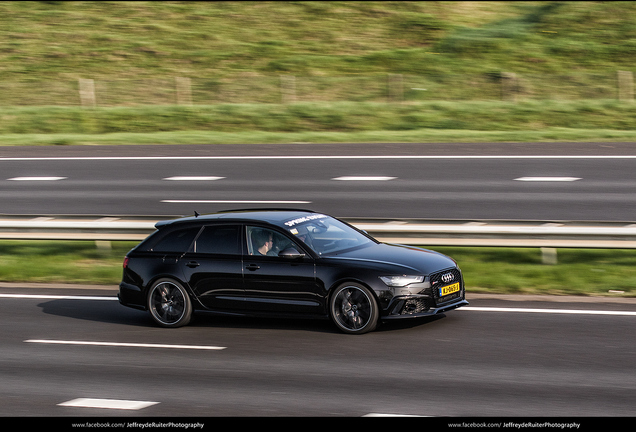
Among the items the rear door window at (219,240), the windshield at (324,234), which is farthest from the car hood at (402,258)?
the rear door window at (219,240)

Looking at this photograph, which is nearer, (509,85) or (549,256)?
(549,256)

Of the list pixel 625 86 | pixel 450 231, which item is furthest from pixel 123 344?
pixel 625 86

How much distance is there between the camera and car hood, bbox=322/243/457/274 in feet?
33.2

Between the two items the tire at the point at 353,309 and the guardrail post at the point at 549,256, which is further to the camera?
the guardrail post at the point at 549,256

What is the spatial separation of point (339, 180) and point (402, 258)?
1130cm

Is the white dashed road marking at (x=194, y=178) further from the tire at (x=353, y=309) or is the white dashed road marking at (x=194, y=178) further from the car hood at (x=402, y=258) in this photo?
the tire at (x=353, y=309)

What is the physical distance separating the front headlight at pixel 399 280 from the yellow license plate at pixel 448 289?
0.33m

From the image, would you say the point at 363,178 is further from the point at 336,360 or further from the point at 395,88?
the point at 336,360

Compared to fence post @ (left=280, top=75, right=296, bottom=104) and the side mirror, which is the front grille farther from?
fence post @ (left=280, top=75, right=296, bottom=104)

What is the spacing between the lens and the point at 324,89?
112 ft

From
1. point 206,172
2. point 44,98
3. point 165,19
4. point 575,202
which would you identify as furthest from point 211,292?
point 165,19

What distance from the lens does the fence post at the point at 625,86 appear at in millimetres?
30984

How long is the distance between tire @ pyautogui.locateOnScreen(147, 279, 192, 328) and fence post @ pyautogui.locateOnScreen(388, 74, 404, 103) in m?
23.1
